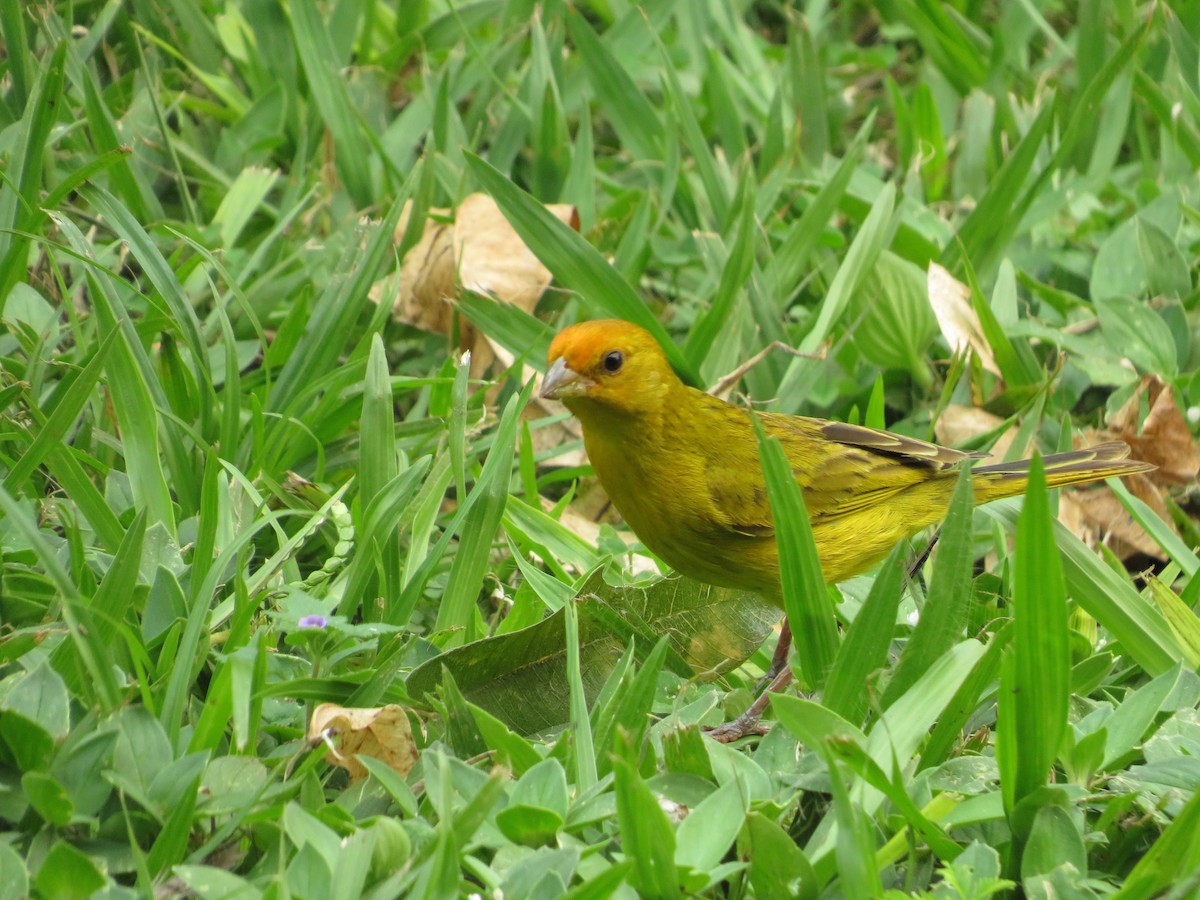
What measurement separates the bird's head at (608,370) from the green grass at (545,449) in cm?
23

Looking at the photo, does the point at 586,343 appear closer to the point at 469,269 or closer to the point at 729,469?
the point at 729,469

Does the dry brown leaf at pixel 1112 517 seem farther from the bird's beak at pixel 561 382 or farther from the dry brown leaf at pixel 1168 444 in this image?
the bird's beak at pixel 561 382

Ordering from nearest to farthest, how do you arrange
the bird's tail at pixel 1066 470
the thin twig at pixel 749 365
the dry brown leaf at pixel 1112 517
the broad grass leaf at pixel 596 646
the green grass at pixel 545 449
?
the green grass at pixel 545 449 < the broad grass leaf at pixel 596 646 < the bird's tail at pixel 1066 470 < the dry brown leaf at pixel 1112 517 < the thin twig at pixel 749 365

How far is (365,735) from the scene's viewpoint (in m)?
2.62

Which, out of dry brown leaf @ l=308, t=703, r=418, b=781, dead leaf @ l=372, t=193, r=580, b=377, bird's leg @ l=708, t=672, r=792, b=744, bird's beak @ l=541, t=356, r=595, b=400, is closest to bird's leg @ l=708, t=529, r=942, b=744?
bird's leg @ l=708, t=672, r=792, b=744

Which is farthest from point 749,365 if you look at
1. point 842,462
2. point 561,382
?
point 561,382

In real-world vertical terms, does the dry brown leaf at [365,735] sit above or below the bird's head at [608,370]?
below

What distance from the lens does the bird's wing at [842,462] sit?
153 inches

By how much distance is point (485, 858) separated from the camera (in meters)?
2.44

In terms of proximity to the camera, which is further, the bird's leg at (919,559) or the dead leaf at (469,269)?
the dead leaf at (469,269)

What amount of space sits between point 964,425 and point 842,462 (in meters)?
0.65

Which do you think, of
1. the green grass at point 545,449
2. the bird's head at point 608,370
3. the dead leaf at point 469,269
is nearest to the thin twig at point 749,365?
the green grass at point 545,449

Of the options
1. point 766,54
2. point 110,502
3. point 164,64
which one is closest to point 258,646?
point 110,502

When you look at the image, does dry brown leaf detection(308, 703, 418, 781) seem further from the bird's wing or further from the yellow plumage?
the bird's wing
